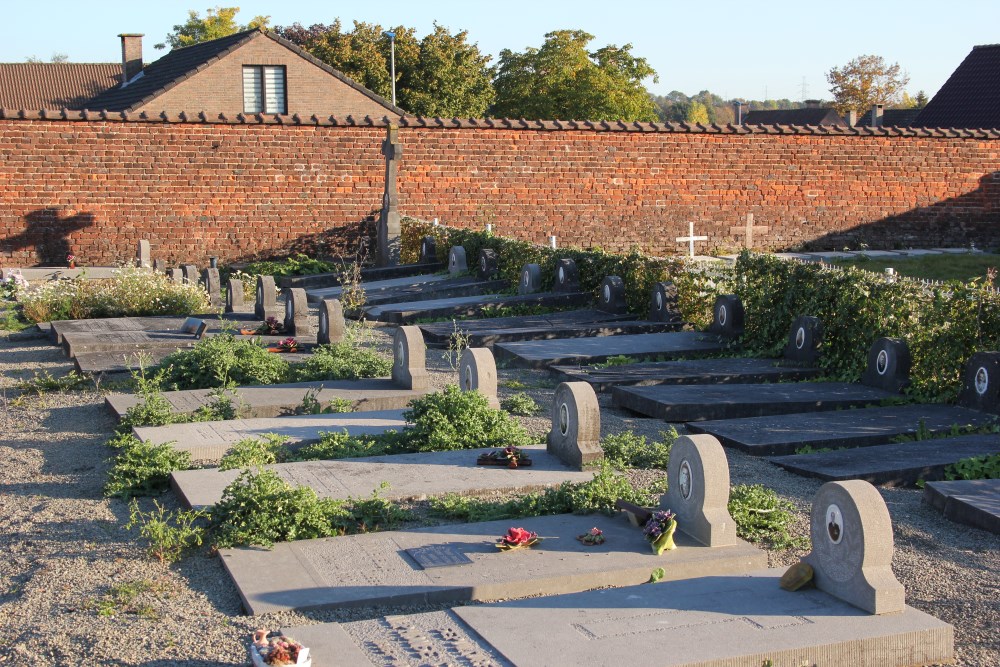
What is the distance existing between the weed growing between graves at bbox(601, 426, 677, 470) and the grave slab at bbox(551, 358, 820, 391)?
221cm

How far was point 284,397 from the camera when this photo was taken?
8906 millimetres

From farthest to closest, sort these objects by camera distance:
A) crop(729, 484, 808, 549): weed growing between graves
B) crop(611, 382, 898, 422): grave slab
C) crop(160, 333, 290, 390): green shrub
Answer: crop(160, 333, 290, 390): green shrub
crop(611, 382, 898, 422): grave slab
crop(729, 484, 808, 549): weed growing between graves

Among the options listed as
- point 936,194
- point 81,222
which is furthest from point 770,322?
point 936,194

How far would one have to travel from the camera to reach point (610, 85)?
47.4 meters

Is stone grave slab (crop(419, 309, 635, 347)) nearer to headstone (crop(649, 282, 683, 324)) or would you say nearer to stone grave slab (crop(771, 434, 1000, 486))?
headstone (crop(649, 282, 683, 324))

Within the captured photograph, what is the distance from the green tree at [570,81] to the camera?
47594 mm

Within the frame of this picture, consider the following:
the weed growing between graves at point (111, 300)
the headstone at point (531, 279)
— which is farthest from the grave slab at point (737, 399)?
the weed growing between graves at point (111, 300)

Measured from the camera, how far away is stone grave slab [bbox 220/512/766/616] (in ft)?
16.1

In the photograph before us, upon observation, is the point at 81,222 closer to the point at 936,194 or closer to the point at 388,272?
the point at 388,272

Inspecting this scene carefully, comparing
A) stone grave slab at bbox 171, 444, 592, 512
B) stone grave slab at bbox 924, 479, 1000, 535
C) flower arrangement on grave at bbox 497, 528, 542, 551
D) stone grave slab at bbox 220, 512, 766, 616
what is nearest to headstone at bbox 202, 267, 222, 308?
stone grave slab at bbox 171, 444, 592, 512

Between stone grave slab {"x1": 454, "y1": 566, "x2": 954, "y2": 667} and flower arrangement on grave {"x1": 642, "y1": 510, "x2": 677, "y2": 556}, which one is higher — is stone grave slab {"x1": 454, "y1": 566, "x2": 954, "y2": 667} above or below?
below

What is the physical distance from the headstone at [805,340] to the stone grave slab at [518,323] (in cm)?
245

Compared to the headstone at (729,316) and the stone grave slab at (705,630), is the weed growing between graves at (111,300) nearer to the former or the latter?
the headstone at (729,316)

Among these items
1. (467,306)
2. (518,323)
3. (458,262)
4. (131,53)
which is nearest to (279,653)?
(518,323)
